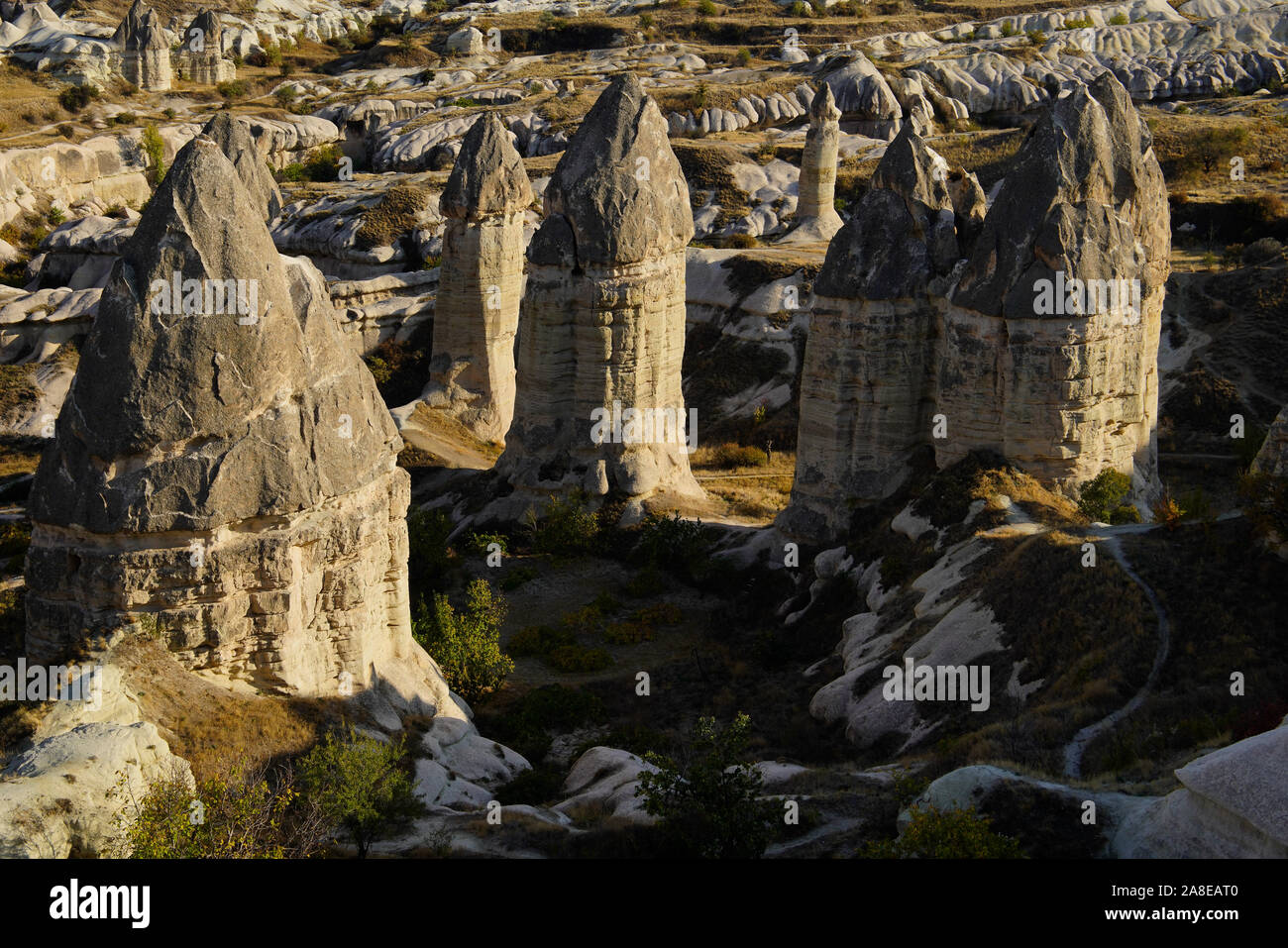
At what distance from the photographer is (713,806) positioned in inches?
593

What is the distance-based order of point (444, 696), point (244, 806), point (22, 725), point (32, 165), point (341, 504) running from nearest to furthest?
point (244, 806), point (22, 725), point (341, 504), point (444, 696), point (32, 165)

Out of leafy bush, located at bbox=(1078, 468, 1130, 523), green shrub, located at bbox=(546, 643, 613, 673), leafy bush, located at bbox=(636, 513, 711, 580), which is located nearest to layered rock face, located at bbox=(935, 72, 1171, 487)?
leafy bush, located at bbox=(1078, 468, 1130, 523)

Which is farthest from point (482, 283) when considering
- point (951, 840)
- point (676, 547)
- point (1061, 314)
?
point (951, 840)

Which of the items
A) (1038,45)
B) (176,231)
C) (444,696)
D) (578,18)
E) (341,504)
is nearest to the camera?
(176,231)

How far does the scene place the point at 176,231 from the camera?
54.6 feet

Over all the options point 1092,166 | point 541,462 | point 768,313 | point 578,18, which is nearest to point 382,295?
point 768,313

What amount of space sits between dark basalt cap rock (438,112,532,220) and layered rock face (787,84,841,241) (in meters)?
16.9

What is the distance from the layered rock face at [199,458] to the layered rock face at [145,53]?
79976 mm

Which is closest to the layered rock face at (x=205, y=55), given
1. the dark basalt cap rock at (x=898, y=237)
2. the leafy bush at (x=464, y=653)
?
the dark basalt cap rock at (x=898, y=237)

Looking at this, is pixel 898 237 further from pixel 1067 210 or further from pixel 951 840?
pixel 951 840

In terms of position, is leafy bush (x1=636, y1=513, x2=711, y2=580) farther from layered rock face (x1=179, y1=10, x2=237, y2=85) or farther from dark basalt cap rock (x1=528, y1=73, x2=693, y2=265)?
layered rock face (x1=179, y1=10, x2=237, y2=85)

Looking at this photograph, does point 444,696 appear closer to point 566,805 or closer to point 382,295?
point 566,805

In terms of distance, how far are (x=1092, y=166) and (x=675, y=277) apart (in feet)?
32.4

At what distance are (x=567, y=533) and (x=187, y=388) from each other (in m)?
15.3
